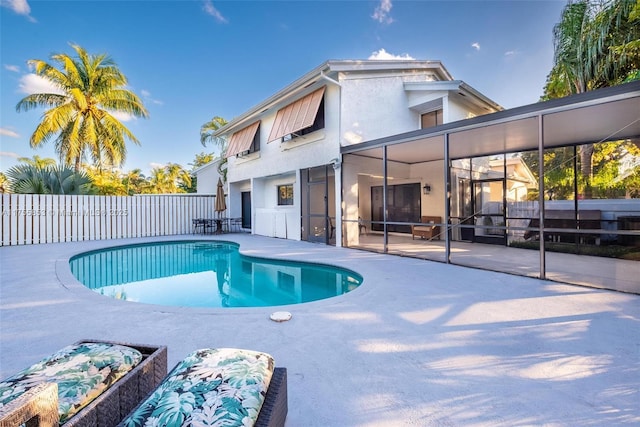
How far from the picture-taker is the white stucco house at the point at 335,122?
10508 mm

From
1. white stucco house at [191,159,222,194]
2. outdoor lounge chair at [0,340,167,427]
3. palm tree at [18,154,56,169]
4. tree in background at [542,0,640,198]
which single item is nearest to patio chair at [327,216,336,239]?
tree in background at [542,0,640,198]

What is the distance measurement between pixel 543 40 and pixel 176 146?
37.2m

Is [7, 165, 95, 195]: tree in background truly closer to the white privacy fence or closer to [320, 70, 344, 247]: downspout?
the white privacy fence

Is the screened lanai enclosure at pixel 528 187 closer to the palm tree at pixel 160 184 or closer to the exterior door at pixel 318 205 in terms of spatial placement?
the exterior door at pixel 318 205

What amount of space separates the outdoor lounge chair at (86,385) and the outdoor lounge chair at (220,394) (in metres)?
0.22

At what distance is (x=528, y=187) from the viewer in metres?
11.4

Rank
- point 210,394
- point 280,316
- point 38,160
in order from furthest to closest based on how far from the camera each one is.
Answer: point 38,160 < point 280,316 < point 210,394

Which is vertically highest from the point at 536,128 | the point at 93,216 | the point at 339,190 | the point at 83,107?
the point at 83,107

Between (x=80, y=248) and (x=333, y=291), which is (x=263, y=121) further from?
(x=333, y=291)

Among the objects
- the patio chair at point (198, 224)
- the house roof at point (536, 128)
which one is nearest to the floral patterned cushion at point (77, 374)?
the house roof at point (536, 128)

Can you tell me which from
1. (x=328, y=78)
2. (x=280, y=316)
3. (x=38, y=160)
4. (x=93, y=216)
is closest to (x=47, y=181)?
(x=93, y=216)

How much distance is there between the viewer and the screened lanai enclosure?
6.06 meters

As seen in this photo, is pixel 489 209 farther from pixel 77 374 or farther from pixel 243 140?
pixel 77 374

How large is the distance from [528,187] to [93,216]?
738 inches
